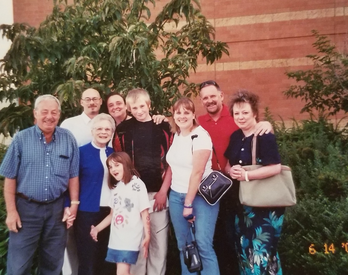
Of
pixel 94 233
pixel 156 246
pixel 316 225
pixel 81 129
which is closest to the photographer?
pixel 94 233

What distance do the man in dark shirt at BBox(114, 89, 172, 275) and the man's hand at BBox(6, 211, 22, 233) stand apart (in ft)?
3.60

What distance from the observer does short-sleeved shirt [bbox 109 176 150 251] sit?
3.54 meters

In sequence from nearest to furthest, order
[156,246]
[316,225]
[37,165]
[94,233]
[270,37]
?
[37,165] < [94,233] < [156,246] < [316,225] < [270,37]

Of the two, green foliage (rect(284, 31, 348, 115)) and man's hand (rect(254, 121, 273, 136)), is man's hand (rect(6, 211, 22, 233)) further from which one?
green foliage (rect(284, 31, 348, 115))

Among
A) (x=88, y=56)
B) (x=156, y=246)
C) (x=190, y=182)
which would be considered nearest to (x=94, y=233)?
(x=156, y=246)

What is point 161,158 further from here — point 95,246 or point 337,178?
point 337,178

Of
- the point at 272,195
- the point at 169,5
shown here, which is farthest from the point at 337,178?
the point at 169,5

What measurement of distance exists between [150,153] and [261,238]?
48.2 inches

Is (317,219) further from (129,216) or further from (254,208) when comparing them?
(129,216)

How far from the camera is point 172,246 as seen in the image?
4.72 metres

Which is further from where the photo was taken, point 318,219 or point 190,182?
point 318,219

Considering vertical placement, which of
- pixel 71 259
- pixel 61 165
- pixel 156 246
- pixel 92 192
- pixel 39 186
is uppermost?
pixel 61 165

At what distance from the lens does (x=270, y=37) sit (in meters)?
9.34

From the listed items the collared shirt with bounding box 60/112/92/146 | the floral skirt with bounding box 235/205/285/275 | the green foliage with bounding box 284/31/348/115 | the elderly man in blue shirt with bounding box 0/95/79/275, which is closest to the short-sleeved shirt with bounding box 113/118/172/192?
the collared shirt with bounding box 60/112/92/146
